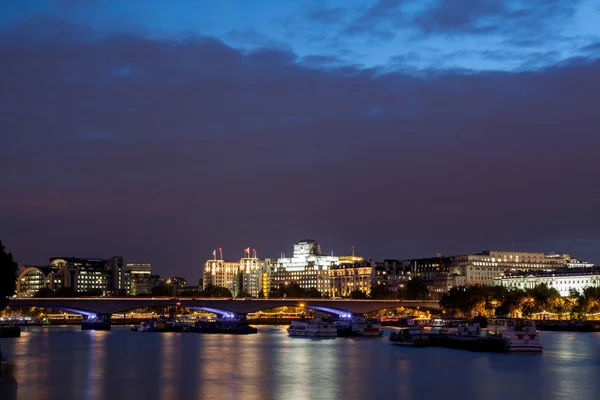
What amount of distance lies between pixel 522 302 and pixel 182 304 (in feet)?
211

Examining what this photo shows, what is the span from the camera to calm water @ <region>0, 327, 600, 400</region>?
51125 millimetres

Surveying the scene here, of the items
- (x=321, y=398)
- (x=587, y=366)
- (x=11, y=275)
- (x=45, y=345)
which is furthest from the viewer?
(x=45, y=345)

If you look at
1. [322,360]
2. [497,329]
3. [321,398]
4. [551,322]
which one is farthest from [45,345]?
[551,322]

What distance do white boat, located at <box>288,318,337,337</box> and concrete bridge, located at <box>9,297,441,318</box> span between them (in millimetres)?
32348

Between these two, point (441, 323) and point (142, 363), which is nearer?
point (142, 363)

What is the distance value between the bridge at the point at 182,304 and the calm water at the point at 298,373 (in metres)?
55.6

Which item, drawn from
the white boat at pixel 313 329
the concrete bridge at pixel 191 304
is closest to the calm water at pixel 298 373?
the white boat at pixel 313 329

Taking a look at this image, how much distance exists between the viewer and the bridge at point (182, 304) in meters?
148

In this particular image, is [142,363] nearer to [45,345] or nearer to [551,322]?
[45,345]

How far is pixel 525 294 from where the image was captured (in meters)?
167

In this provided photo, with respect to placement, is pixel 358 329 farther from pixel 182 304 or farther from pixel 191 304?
pixel 182 304

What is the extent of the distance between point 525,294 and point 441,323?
2601 centimetres

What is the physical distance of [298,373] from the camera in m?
63.5

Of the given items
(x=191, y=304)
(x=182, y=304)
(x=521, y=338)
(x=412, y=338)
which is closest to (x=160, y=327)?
(x=182, y=304)
